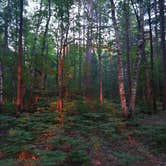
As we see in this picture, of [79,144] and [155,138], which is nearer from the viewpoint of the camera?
[79,144]

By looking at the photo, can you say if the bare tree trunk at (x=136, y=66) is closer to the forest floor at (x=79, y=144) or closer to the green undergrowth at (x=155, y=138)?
the forest floor at (x=79, y=144)

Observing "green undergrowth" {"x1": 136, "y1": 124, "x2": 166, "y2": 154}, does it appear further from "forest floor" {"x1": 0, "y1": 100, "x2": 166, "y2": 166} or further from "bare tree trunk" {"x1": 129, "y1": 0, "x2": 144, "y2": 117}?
"bare tree trunk" {"x1": 129, "y1": 0, "x2": 144, "y2": 117}

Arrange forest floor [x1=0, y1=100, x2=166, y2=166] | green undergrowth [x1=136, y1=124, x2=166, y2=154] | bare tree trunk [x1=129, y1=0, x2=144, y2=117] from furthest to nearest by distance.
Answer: bare tree trunk [x1=129, y1=0, x2=144, y2=117], green undergrowth [x1=136, y1=124, x2=166, y2=154], forest floor [x1=0, y1=100, x2=166, y2=166]

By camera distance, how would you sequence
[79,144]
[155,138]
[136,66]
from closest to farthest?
[79,144] → [155,138] → [136,66]

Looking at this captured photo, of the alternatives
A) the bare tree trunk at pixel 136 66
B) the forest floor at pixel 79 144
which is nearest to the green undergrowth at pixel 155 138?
the forest floor at pixel 79 144

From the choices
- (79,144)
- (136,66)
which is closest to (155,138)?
(79,144)

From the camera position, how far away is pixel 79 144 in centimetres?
845

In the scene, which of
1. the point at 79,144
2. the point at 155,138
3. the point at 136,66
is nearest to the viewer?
the point at 79,144

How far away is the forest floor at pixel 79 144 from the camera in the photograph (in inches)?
278

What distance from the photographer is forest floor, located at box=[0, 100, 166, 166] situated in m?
7.07

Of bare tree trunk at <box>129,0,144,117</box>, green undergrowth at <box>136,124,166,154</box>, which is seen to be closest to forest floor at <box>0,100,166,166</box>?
green undergrowth at <box>136,124,166,154</box>

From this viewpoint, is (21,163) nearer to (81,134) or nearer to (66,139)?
(66,139)

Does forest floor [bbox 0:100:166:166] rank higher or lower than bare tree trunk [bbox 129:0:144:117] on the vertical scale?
lower

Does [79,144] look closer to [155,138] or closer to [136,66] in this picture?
[155,138]
